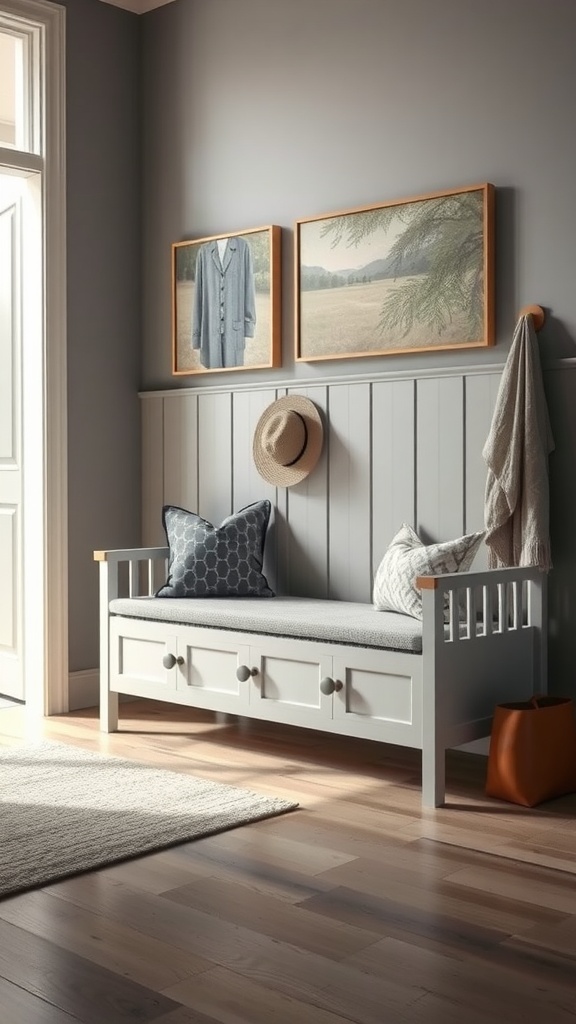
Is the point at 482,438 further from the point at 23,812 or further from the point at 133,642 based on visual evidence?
the point at 23,812

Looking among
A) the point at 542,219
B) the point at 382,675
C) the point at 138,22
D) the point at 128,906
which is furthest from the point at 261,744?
the point at 138,22

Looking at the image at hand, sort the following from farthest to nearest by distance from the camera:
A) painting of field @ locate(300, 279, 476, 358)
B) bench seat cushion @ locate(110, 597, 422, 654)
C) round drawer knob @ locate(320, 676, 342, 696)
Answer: painting of field @ locate(300, 279, 476, 358), round drawer knob @ locate(320, 676, 342, 696), bench seat cushion @ locate(110, 597, 422, 654)

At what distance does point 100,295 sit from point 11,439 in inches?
27.0

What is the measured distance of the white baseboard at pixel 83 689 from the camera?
458cm

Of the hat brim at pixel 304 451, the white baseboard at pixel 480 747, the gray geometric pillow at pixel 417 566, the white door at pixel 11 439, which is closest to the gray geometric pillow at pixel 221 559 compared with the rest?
the hat brim at pixel 304 451

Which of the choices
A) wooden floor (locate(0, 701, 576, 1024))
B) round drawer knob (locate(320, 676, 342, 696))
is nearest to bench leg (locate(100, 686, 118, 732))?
wooden floor (locate(0, 701, 576, 1024))

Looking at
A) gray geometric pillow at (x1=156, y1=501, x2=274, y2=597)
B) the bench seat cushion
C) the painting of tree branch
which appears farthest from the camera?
gray geometric pillow at (x1=156, y1=501, x2=274, y2=597)

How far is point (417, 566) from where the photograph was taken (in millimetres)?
3518

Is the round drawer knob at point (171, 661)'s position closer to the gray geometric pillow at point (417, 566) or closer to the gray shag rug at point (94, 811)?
the gray shag rug at point (94, 811)

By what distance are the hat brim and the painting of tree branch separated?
0.58 ft

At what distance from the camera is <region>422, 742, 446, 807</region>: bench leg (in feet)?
10.3

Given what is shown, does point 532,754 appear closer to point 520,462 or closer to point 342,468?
point 520,462

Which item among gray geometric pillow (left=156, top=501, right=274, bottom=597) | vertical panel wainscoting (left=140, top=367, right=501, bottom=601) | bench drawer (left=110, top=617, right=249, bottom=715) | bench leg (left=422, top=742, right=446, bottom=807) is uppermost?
vertical panel wainscoting (left=140, top=367, right=501, bottom=601)

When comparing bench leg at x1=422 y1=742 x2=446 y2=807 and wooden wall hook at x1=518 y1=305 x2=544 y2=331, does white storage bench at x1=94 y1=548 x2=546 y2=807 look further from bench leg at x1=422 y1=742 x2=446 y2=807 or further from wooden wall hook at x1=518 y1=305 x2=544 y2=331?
wooden wall hook at x1=518 y1=305 x2=544 y2=331
